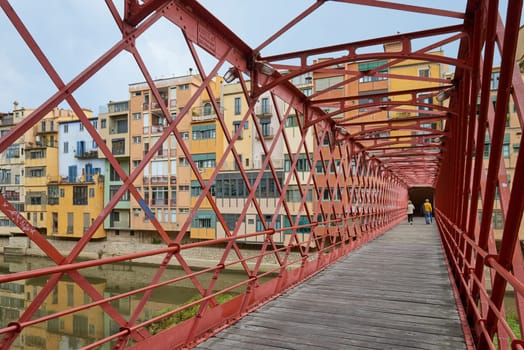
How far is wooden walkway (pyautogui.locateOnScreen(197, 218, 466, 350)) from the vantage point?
12.6 ft

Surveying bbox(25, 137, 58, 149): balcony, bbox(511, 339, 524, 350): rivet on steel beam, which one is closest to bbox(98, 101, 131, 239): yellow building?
bbox(25, 137, 58, 149): balcony

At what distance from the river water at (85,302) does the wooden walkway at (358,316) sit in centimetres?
1633

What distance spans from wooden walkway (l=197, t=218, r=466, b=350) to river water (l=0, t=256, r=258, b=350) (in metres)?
16.3

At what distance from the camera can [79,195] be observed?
36188 millimetres

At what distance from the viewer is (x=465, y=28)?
4895mm

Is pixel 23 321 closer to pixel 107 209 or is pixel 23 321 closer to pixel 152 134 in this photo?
pixel 107 209

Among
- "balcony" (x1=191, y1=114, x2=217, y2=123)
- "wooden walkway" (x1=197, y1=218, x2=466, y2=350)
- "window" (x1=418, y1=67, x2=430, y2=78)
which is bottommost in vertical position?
"wooden walkway" (x1=197, y1=218, x2=466, y2=350)

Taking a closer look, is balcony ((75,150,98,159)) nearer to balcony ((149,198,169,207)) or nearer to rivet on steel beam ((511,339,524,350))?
balcony ((149,198,169,207))

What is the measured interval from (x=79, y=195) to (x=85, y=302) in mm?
13998

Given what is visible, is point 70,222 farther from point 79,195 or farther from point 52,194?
point 52,194

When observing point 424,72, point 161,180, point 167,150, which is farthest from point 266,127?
point 424,72

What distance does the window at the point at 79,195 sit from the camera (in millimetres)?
35906

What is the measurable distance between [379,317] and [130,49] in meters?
4.07

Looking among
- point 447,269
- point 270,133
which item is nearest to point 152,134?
point 270,133
